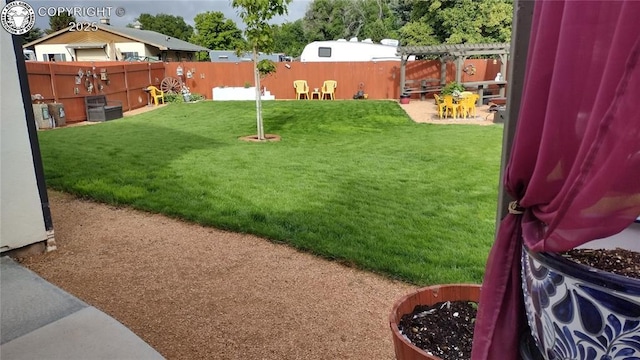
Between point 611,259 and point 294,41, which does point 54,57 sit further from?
point 611,259

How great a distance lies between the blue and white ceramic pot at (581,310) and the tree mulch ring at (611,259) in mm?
80

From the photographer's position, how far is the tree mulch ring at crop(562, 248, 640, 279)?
1045mm

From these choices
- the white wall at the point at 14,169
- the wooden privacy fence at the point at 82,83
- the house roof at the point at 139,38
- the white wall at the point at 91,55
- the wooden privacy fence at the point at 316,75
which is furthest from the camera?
the white wall at the point at 91,55

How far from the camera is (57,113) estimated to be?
41.1 ft

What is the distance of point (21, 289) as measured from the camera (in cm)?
295

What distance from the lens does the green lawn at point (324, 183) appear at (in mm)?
4055

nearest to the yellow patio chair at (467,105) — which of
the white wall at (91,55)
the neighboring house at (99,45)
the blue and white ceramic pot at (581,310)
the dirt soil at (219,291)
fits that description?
the dirt soil at (219,291)

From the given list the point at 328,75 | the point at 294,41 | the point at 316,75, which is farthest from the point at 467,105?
the point at 294,41

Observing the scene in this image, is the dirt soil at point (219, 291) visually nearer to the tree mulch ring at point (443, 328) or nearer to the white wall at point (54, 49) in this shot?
the tree mulch ring at point (443, 328)

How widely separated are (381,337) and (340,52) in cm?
2328

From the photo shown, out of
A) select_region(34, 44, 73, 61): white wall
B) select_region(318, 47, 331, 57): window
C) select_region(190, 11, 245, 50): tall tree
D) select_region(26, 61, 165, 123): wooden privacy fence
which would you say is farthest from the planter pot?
select_region(190, 11, 245, 50): tall tree

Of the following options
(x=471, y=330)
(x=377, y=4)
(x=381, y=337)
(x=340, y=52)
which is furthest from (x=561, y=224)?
(x=377, y=4)

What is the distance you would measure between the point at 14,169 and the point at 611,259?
155 inches

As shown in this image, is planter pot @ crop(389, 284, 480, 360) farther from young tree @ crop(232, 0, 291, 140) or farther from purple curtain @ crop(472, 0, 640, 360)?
young tree @ crop(232, 0, 291, 140)
